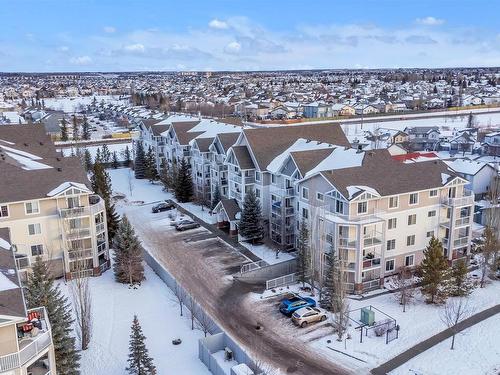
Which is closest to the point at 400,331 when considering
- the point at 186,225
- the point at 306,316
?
the point at 306,316

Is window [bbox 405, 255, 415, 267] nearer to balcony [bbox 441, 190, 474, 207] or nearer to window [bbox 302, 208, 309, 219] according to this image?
balcony [bbox 441, 190, 474, 207]

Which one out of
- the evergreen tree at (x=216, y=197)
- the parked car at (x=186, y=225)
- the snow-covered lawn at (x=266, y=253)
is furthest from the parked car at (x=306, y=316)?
the evergreen tree at (x=216, y=197)

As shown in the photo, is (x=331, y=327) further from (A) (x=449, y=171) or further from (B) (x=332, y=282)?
(A) (x=449, y=171)

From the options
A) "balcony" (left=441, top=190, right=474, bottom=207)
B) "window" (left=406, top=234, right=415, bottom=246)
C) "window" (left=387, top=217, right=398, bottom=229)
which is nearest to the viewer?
"window" (left=387, top=217, right=398, bottom=229)

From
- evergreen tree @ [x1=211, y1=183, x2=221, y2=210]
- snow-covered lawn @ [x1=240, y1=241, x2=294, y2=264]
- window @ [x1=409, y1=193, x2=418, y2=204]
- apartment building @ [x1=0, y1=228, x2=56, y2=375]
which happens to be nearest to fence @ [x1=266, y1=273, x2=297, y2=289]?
snow-covered lawn @ [x1=240, y1=241, x2=294, y2=264]

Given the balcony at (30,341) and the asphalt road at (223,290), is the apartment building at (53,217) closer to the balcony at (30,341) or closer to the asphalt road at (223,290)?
the asphalt road at (223,290)

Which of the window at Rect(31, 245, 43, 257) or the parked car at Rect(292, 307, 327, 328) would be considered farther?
the window at Rect(31, 245, 43, 257)

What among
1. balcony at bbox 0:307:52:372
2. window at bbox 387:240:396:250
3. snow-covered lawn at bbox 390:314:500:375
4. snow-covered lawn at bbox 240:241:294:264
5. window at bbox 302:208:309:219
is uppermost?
balcony at bbox 0:307:52:372

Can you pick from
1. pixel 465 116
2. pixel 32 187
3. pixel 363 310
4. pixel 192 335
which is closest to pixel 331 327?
pixel 363 310
